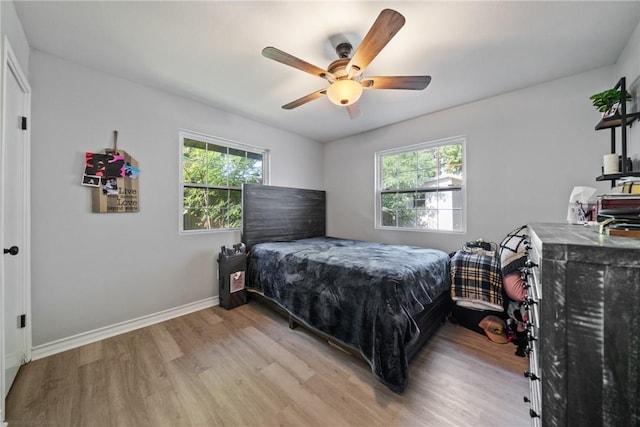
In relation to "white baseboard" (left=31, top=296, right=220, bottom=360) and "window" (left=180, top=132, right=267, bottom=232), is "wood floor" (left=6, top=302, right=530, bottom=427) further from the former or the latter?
"window" (left=180, top=132, right=267, bottom=232)

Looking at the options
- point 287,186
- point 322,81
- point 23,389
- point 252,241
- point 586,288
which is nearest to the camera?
point 586,288

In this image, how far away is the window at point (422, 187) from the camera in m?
3.05

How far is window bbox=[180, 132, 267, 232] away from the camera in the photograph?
2.87 m

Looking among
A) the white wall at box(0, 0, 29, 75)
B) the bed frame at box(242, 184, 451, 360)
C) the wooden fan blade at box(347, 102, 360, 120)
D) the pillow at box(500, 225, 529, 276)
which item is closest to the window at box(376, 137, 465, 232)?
the pillow at box(500, 225, 529, 276)

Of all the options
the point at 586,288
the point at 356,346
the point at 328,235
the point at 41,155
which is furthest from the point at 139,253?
the point at 586,288

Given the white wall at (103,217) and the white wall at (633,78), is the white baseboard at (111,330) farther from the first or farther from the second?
the white wall at (633,78)

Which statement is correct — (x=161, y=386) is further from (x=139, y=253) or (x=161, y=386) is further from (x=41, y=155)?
(x=41, y=155)

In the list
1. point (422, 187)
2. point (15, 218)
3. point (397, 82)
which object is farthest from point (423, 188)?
point (15, 218)

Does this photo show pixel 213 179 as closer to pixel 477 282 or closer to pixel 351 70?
pixel 351 70

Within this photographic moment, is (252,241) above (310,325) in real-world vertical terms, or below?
above

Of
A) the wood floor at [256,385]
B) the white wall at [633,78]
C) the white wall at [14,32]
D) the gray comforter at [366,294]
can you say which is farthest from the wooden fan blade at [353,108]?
the white wall at [14,32]

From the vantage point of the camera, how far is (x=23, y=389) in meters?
1.58

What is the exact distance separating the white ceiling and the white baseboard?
248 centimetres

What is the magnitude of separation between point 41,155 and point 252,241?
2.10 m
